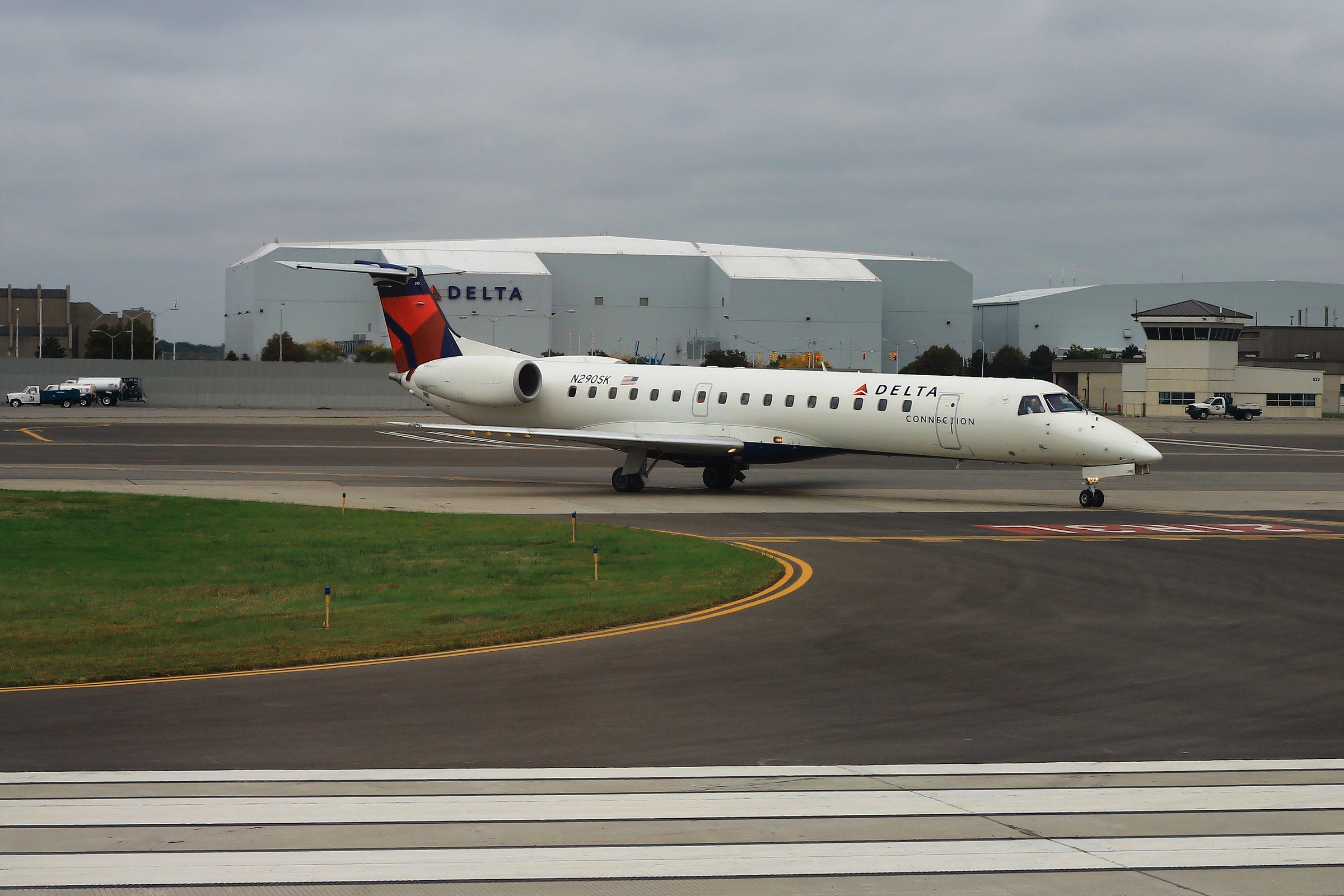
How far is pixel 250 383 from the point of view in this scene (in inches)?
4208

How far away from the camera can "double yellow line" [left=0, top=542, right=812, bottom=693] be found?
1371 cm

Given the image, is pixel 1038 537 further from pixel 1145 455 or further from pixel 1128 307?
pixel 1128 307

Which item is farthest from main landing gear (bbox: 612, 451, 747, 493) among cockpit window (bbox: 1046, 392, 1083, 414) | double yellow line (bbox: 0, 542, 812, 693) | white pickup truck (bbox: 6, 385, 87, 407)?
white pickup truck (bbox: 6, 385, 87, 407)

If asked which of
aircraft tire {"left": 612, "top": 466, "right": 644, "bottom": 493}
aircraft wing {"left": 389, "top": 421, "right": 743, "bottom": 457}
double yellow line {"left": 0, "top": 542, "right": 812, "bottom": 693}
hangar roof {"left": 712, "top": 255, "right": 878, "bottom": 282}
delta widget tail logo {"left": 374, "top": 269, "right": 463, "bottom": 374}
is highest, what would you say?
hangar roof {"left": 712, "top": 255, "right": 878, "bottom": 282}

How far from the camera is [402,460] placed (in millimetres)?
48688

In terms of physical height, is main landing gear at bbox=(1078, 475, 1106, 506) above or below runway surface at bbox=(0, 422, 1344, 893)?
above

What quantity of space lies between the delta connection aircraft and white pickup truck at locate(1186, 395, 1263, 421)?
69.5 meters

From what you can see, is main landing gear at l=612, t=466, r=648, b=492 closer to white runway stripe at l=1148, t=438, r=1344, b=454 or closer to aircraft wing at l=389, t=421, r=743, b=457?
aircraft wing at l=389, t=421, r=743, b=457

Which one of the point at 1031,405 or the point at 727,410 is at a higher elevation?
the point at 1031,405

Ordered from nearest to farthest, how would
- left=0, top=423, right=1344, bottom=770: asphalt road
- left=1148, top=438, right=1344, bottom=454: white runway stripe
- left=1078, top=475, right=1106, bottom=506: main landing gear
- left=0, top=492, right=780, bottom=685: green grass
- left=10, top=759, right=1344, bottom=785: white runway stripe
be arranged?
1. left=10, top=759, right=1344, bottom=785: white runway stripe
2. left=0, top=423, right=1344, bottom=770: asphalt road
3. left=0, top=492, right=780, bottom=685: green grass
4. left=1078, top=475, right=1106, bottom=506: main landing gear
5. left=1148, top=438, right=1344, bottom=454: white runway stripe

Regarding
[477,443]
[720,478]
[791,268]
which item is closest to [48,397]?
[477,443]

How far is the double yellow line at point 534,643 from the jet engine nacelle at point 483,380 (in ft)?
61.6

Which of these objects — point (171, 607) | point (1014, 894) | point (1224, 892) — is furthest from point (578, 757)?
point (171, 607)

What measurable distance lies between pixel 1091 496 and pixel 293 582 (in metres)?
21.5
